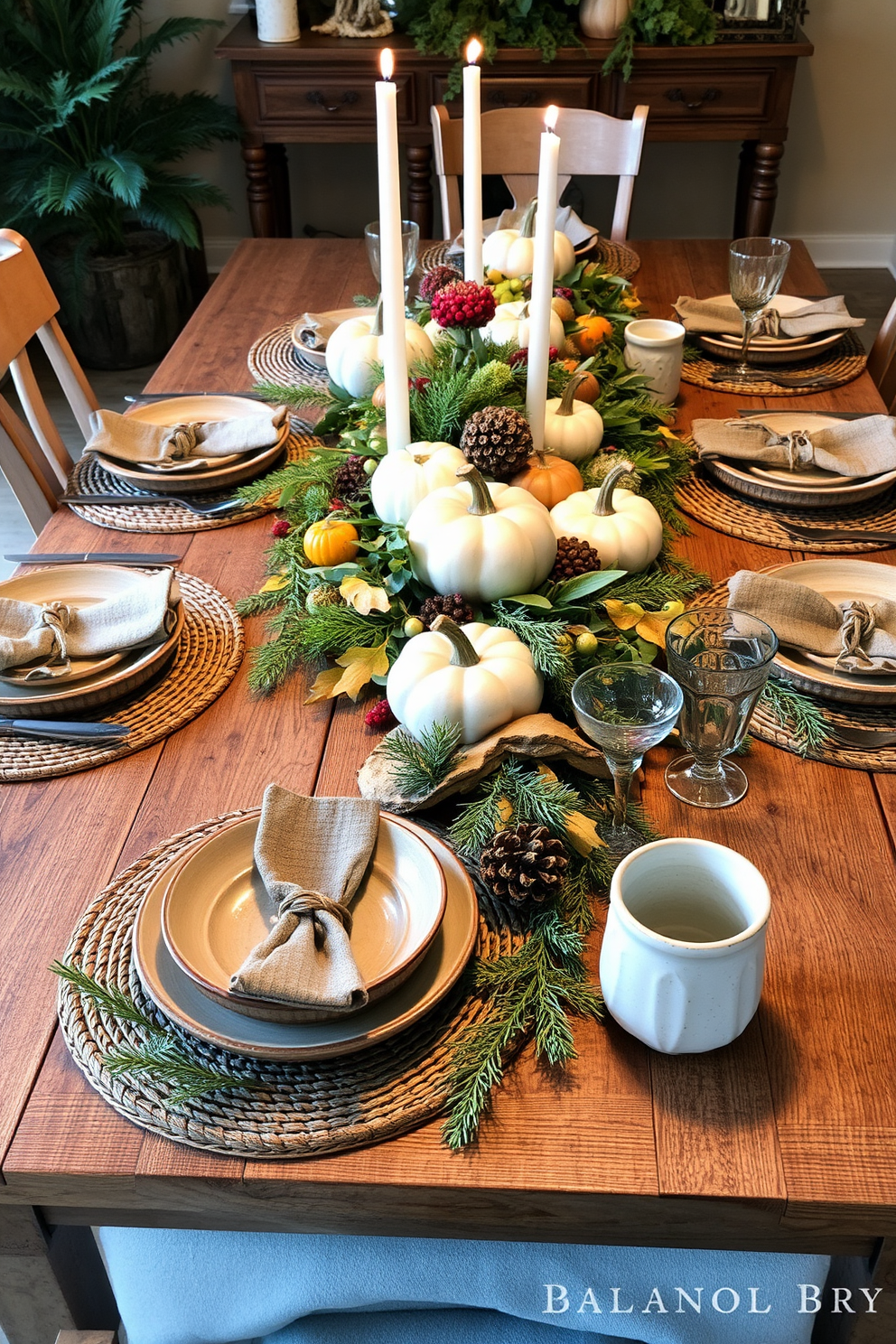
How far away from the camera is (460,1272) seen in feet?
3.20

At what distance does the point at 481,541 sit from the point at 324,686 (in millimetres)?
210

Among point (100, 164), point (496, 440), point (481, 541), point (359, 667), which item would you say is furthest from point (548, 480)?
point (100, 164)

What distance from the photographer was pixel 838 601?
120 centimetres

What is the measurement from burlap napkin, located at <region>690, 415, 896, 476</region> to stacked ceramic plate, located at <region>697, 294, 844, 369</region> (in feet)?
1.00

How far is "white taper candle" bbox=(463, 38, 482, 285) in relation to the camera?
1305 mm

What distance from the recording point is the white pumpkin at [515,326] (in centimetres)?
142

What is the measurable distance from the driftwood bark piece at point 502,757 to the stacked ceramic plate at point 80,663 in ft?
0.96

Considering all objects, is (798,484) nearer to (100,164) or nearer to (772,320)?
(772,320)

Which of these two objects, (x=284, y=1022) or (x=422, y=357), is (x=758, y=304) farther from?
(x=284, y=1022)

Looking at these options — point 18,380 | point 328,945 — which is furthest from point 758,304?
point 328,945

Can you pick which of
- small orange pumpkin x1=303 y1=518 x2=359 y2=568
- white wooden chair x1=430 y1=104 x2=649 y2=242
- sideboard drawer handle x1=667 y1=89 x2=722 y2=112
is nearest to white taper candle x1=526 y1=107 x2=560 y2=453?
small orange pumpkin x1=303 y1=518 x2=359 y2=568

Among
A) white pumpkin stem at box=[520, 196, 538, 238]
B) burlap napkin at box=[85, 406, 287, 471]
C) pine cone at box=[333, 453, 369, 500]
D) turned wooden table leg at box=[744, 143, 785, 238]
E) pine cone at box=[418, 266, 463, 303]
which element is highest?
white pumpkin stem at box=[520, 196, 538, 238]

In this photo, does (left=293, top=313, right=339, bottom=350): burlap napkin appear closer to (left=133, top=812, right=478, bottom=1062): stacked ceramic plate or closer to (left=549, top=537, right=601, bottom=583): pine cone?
(left=549, top=537, right=601, bottom=583): pine cone

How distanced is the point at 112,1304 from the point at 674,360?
4.21 ft
